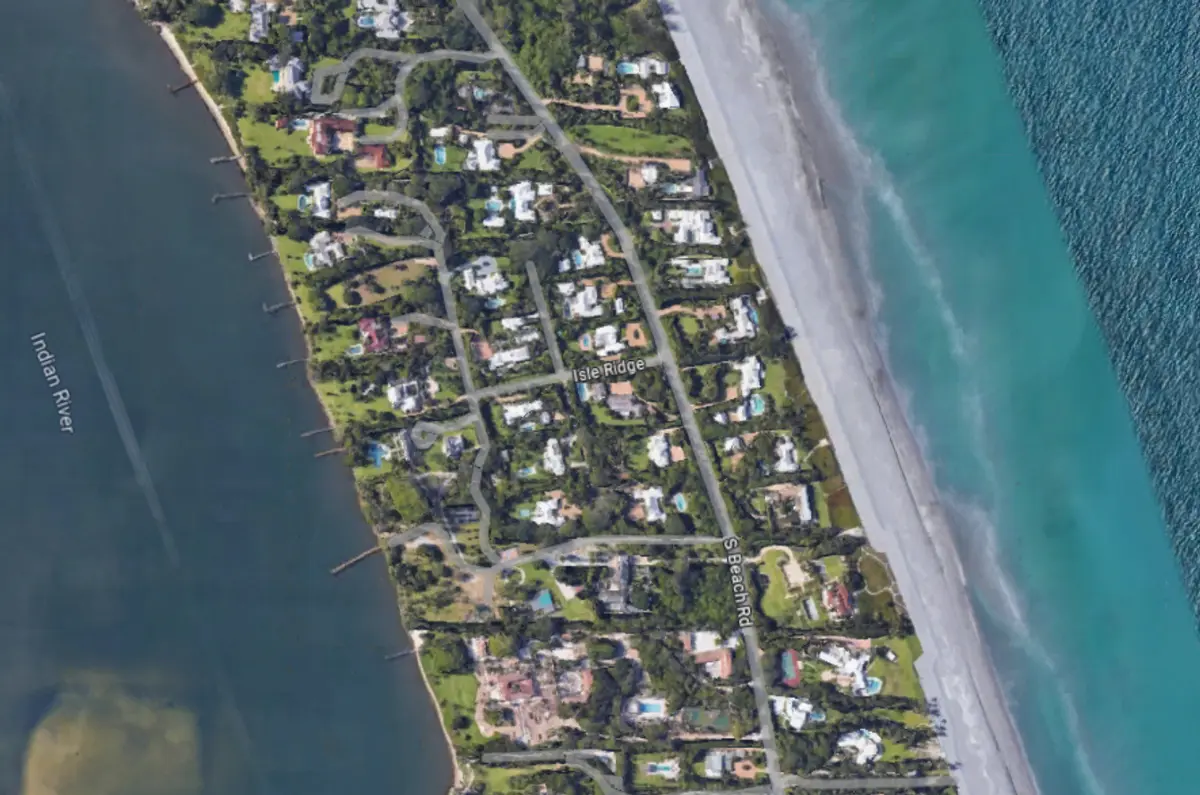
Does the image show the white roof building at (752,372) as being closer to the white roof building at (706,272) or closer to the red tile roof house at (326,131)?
the white roof building at (706,272)

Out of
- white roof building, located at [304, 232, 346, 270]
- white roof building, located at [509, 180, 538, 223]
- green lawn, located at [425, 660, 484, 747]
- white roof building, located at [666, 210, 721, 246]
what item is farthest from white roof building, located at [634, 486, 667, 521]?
white roof building, located at [304, 232, 346, 270]

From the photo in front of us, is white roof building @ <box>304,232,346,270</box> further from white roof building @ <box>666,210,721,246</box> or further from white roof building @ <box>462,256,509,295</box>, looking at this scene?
white roof building @ <box>666,210,721,246</box>

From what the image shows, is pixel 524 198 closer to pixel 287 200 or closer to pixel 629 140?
pixel 629 140

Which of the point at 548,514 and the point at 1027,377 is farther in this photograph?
the point at 1027,377

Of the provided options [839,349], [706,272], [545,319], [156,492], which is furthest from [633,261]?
[156,492]

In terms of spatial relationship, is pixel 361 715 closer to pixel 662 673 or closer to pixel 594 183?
pixel 662 673

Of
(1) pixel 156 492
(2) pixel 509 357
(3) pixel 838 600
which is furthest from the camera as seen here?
(2) pixel 509 357
